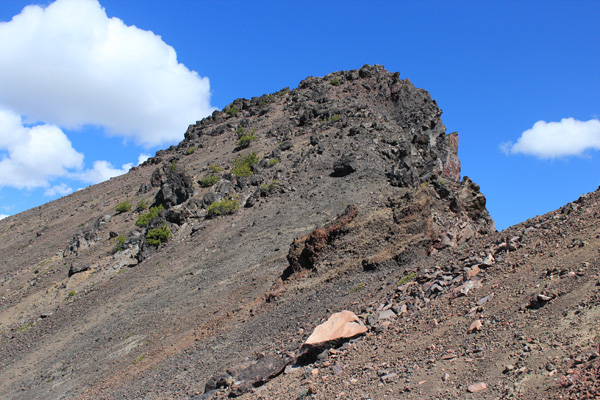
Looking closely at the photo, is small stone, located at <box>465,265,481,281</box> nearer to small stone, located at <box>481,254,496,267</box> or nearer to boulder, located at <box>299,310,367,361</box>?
small stone, located at <box>481,254,496,267</box>

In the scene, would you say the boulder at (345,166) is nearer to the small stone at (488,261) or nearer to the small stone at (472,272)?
the small stone at (488,261)

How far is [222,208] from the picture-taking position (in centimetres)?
3170

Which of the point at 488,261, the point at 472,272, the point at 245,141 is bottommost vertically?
the point at 472,272

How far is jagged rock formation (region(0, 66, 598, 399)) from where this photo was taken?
11.0m

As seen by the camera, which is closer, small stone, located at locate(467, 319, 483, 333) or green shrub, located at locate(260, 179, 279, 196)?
small stone, located at locate(467, 319, 483, 333)

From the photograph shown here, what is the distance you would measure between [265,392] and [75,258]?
1109 inches

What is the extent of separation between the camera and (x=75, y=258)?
33844mm

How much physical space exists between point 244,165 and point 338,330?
91.0 ft

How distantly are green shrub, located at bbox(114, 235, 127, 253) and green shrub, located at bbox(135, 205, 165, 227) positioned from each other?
1.87 metres

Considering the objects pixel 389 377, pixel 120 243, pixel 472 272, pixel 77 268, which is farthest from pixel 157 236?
pixel 389 377

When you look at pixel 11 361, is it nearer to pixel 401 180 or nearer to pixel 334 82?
pixel 401 180

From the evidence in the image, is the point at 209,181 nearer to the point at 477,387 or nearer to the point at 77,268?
the point at 77,268

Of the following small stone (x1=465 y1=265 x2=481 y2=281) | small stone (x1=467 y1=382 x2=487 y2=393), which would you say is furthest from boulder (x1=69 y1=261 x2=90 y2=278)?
small stone (x1=467 y1=382 x2=487 y2=393)

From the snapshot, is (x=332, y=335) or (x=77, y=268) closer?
(x=332, y=335)
